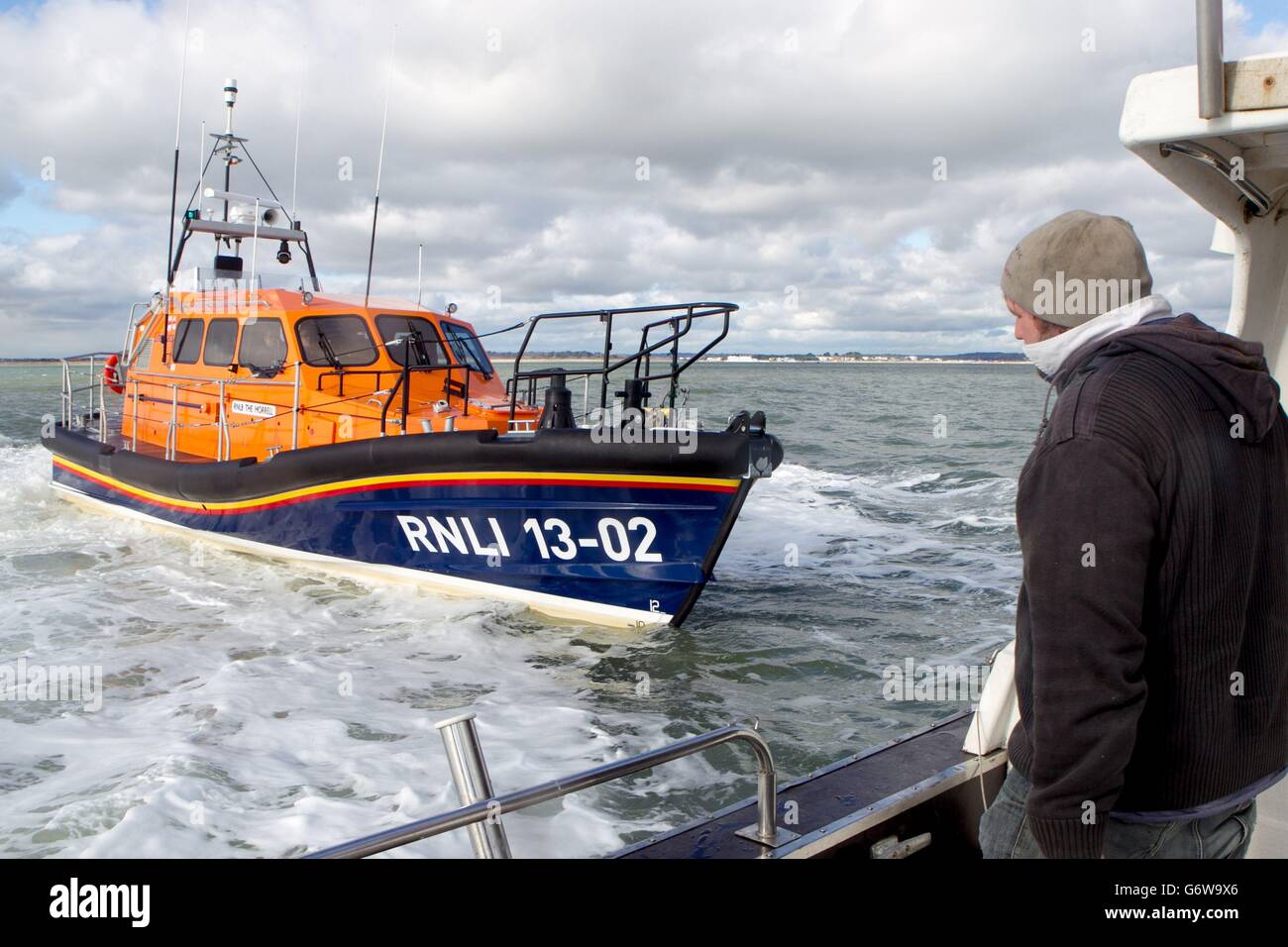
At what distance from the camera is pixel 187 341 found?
8.82 metres

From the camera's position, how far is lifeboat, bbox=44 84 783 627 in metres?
6.04

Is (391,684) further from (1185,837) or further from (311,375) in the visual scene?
(1185,837)

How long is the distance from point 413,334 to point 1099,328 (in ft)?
22.4

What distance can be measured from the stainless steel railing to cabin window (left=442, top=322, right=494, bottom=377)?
6.68 meters

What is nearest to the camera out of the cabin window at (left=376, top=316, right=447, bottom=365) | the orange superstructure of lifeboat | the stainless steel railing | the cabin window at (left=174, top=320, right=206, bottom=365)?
the stainless steel railing

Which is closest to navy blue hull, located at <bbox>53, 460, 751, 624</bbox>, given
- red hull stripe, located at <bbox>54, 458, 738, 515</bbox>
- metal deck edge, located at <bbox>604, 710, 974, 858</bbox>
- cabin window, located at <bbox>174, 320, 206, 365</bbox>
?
red hull stripe, located at <bbox>54, 458, 738, 515</bbox>

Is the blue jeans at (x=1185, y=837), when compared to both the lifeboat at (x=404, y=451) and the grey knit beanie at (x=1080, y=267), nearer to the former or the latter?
the grey knit beanie at (x=1080, y=267)

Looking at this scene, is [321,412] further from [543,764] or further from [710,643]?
[543,764]

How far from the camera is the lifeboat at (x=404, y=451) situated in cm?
604

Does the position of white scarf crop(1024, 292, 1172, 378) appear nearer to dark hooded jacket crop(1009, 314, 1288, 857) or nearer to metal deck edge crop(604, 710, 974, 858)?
dark hooded jacket crop(1009, 314, 1288, 857)

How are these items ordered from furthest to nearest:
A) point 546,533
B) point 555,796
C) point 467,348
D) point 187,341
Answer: point 187,341 < point 467,348 < point 546,533 < point 555,796

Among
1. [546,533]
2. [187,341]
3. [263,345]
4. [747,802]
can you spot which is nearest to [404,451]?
[546,533]

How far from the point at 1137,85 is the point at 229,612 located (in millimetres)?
6423
